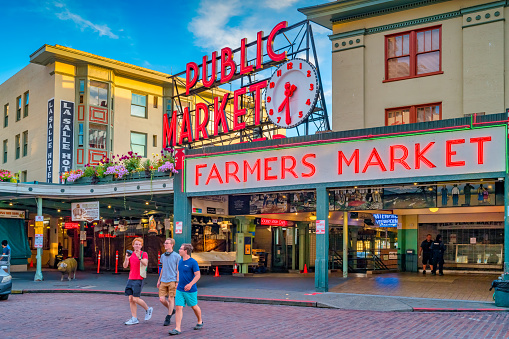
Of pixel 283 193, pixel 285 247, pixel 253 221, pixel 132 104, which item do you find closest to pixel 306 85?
pixel 283 193

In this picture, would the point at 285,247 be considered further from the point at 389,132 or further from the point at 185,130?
the point at 389,132

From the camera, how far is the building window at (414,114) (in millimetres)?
20919

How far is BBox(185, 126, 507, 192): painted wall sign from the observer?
1590 cm

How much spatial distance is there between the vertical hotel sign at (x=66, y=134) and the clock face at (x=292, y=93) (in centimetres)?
1667

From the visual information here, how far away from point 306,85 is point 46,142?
20218 mm

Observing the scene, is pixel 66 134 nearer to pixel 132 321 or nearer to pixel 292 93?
pixel 292 93

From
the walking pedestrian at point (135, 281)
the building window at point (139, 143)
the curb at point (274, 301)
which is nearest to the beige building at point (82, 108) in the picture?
the building window at point (139, 143)

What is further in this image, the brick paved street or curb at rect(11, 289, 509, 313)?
curb at rect(11, 289, 509, 313)

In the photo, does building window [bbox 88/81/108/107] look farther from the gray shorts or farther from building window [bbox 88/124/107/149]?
the gray shorts

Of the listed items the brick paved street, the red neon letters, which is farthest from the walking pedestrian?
the red neon letters

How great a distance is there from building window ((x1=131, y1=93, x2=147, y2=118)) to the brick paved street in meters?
→ 24.6

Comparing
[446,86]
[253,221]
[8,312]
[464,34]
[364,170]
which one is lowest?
[8,312]

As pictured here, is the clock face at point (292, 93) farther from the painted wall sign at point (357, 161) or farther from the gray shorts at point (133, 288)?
the gray shorts at point (133, 288)

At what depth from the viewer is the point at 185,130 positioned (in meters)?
26.2
